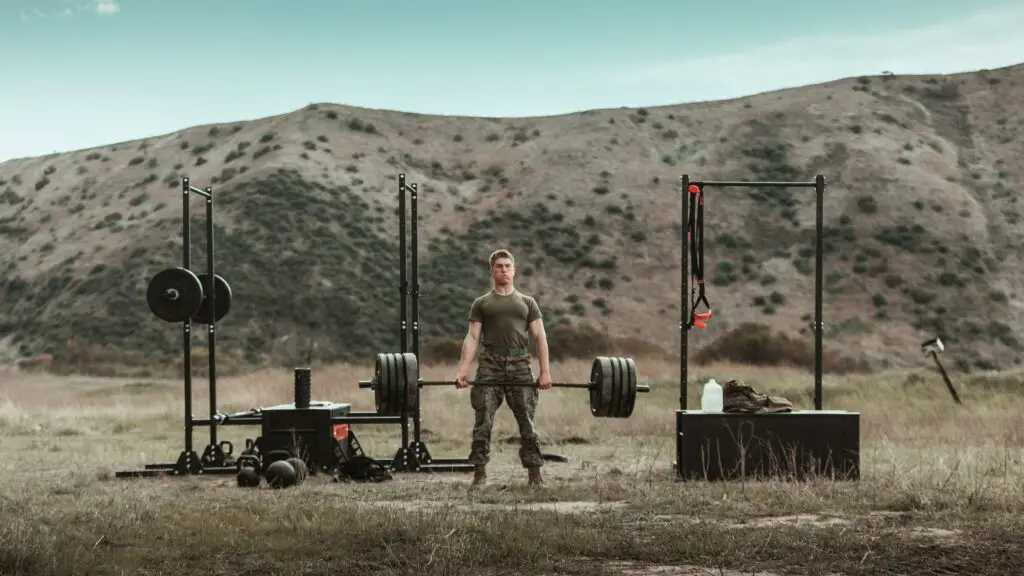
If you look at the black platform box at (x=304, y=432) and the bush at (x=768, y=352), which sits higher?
the black platform box at (x=304, y=432)

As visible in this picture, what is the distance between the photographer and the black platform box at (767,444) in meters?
11.4

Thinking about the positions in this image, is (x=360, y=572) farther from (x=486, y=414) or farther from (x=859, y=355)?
(x=859, y=355)

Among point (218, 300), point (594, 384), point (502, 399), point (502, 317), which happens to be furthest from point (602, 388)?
point (218, 300)

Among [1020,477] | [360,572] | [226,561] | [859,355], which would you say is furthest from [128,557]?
[859,355]

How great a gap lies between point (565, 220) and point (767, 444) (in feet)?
151

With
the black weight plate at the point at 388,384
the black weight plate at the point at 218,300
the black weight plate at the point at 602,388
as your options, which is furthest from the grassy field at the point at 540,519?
the black weight plate at the point at 218,300

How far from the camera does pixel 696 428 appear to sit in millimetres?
11555

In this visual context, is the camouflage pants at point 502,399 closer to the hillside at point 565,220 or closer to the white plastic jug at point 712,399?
Result: the white plastic jug at point 712,399

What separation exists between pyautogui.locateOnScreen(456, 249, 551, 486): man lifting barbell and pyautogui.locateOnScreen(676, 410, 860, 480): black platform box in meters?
1.62

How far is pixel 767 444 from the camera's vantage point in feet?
37.5

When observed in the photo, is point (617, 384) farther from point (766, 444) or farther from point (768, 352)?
point (768, 352)

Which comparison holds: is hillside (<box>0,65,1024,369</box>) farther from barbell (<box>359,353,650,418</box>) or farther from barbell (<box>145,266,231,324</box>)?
barbell (<box>359,353,650,418</box>)

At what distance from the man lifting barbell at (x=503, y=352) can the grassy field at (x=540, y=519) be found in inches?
25.4

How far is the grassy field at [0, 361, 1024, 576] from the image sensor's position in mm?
7180
